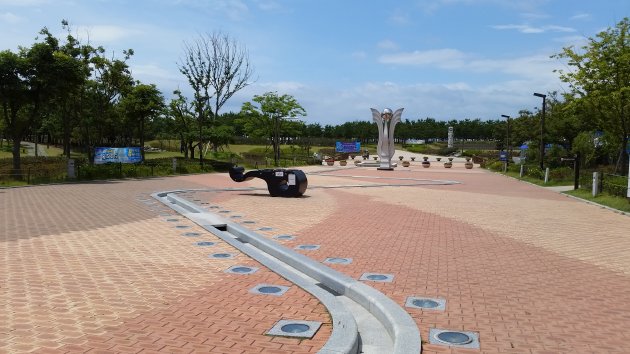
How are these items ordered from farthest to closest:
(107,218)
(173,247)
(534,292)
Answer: (107,218) → (173,247) → (534,292)

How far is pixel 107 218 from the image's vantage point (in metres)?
11.3

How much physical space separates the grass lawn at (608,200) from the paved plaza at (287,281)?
163 centimetres

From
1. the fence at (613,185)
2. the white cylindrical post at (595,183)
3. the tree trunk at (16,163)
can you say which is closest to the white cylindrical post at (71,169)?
the tree trunk at (16,163)

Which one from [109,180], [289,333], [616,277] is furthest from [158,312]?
[109,180]

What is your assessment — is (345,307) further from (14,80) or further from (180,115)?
(180,115)

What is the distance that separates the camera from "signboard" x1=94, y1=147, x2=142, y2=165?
25.9 metres

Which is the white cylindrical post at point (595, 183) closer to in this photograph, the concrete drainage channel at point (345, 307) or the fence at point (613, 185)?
the fence at point (613, 185)

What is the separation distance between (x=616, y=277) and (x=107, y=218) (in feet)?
33.5

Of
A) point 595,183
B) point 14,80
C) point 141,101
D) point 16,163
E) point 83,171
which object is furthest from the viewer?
point 141,101

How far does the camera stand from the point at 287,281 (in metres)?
6.35

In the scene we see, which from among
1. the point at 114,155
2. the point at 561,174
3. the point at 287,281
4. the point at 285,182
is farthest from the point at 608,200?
the point at 114,155

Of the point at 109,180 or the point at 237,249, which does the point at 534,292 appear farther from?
the point at 109,180

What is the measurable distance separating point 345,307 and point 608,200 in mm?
14403

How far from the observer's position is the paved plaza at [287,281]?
14.3 ft
